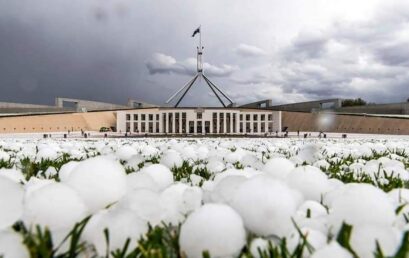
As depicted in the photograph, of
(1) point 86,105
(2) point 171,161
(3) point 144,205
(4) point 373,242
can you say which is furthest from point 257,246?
(1) point 86,105

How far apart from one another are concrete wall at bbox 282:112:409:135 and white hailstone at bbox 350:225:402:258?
215ft

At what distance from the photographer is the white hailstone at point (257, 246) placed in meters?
1.00

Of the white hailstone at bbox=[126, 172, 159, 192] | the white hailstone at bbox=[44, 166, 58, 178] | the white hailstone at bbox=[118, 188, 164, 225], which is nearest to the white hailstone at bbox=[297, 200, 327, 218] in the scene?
the white hailstone at bbox=[118, 188, 164, 225]

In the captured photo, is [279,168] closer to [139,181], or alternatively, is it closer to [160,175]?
[160,175]

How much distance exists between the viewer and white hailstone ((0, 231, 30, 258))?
928mm

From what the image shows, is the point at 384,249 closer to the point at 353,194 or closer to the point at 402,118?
the point at 353,194

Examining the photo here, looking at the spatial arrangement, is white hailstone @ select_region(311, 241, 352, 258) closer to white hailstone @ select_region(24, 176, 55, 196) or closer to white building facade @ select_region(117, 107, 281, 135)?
white hailstone @ select_region(24, 176, 55, 196)

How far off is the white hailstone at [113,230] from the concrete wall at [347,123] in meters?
65.8

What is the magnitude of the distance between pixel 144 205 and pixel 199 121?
278 ft

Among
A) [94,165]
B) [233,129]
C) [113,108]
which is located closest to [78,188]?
[94,165]

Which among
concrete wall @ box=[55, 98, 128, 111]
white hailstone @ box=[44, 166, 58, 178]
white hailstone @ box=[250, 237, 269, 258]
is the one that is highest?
concrete wall @ box=[55, 98, 128, 111]

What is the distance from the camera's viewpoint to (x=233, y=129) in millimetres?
88688

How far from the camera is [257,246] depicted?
1.02m

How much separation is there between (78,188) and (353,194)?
866mm
